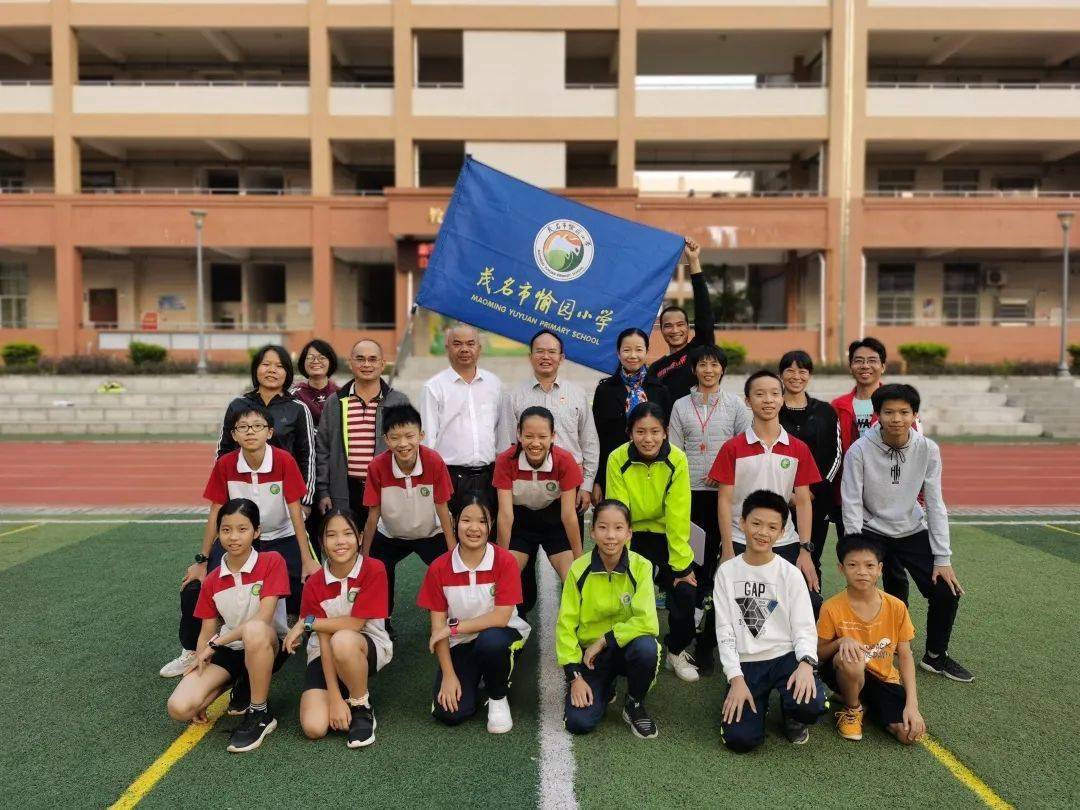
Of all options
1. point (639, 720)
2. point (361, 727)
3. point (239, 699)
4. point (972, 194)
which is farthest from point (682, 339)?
point (972, 194)

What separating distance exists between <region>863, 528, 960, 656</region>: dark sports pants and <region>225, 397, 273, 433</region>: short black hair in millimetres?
3392

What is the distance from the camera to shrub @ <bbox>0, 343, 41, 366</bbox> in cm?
2103

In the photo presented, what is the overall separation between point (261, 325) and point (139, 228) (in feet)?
14.5

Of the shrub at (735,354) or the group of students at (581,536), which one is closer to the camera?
the group of students at (581,536)

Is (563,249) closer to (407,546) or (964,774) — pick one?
(407,546)

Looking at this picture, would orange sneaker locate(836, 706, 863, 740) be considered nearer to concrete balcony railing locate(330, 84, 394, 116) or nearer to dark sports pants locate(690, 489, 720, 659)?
dark sports pants locate(690, 489, 720, 659)

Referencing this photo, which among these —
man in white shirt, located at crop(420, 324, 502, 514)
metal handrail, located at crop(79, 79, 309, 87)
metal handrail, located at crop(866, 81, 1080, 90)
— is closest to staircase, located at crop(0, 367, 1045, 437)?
metal handrail, located at crop(866, 81, 1080, 90)

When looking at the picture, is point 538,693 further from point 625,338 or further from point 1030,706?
point 1030,706

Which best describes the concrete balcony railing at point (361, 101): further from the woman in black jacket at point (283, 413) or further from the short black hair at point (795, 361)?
the short black hair at point (795, 361)

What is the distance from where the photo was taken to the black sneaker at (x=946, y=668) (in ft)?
13.8

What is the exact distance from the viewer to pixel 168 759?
335 centimetres

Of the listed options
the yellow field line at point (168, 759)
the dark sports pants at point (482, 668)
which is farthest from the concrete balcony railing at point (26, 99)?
the dark sports pants at point (482, 668)

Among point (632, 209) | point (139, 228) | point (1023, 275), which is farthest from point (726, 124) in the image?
point (139, 228)

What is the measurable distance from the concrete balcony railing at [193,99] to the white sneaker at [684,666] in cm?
2202
